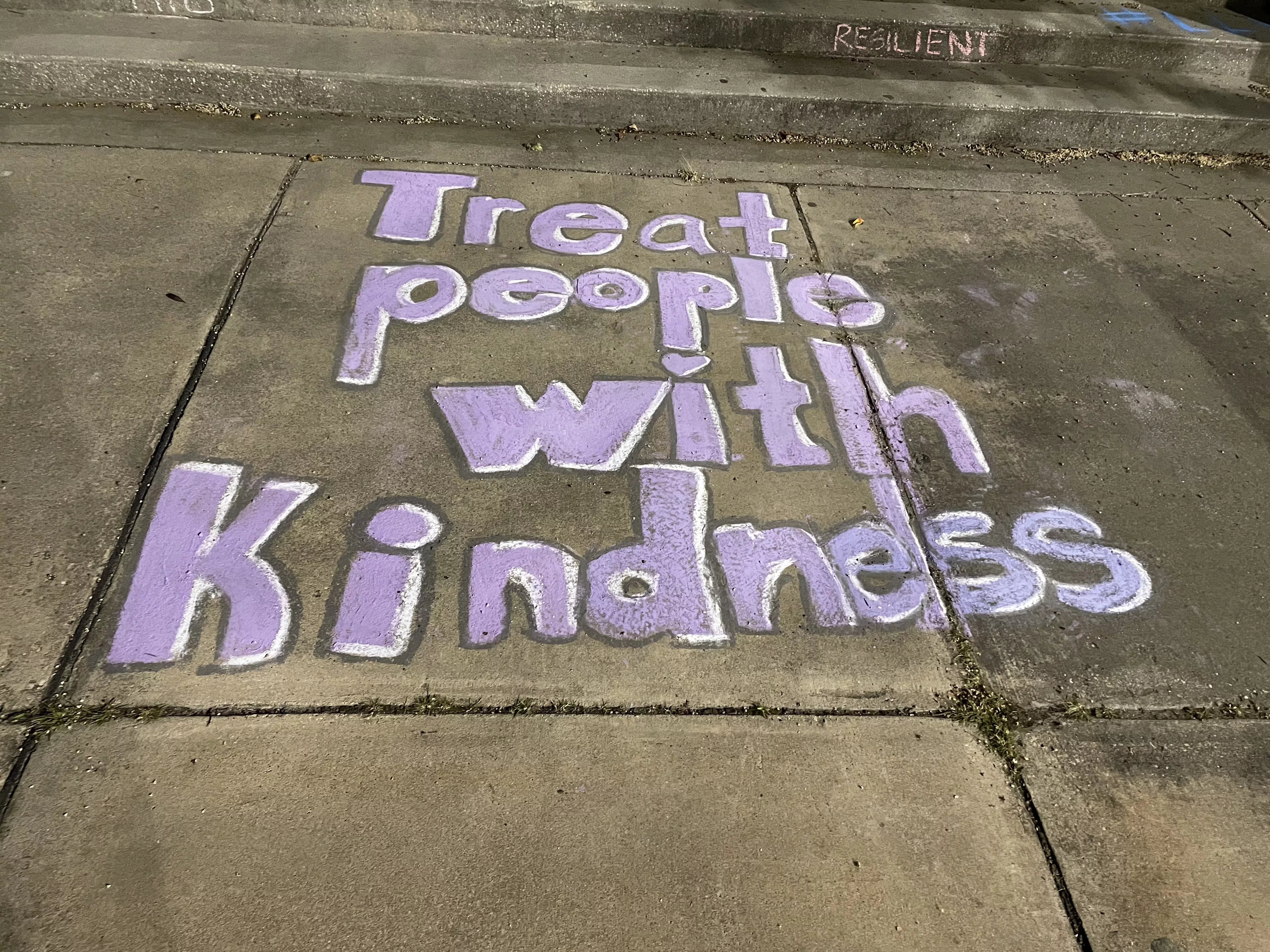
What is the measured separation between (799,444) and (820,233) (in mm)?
1704

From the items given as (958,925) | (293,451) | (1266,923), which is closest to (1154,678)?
(1266,923)

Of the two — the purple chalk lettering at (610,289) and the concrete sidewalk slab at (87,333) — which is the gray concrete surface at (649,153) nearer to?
→ the concrete sidewalk slab at (87,333)

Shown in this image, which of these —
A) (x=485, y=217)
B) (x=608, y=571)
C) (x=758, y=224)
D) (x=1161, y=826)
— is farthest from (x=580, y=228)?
(x=1161, y=826)

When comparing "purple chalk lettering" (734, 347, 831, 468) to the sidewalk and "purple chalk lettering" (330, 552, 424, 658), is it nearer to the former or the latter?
the sidewalk

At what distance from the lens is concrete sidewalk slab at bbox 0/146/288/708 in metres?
2.42

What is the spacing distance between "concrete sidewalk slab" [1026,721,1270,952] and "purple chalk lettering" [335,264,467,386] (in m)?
2.73

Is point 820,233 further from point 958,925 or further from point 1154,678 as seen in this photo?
point 958,925

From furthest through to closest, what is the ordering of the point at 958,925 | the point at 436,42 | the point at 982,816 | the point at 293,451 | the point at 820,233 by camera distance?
the point at 436,42, the point at 820,233, the point at 293,451, the point at 982,816, the point at 958,925

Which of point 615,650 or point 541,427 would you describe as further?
point 541,427

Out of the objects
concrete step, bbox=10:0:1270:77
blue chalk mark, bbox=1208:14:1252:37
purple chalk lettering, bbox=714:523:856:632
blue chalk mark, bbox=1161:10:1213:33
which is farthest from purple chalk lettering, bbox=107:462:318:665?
blue chalk mark, bbox=1208:14:1252:37

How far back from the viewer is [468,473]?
9.34ft

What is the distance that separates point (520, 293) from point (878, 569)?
2.04 m

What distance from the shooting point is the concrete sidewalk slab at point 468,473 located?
7.52 ft

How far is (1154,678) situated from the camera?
2459mm
